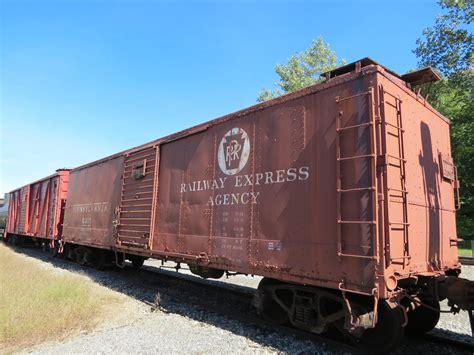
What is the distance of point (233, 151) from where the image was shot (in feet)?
23.0

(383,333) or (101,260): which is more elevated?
(101,260)

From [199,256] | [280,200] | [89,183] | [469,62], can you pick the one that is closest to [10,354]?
[199,256]

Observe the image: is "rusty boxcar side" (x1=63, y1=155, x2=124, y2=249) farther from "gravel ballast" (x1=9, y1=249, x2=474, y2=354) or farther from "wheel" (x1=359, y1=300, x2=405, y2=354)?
"wheel" (x1=359, y1=300, x2=405, y2=354)

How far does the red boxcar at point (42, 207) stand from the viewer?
53.2ft

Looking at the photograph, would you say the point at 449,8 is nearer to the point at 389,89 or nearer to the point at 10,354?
the point at 389,89

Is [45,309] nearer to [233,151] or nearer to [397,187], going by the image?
[233,151]

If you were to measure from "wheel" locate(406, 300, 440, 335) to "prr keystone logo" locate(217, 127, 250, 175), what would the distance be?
3.77 m

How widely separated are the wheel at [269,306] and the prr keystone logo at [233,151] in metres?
2.02

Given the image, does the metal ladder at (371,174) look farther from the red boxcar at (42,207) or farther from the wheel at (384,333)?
the red boxcar at (42,207)

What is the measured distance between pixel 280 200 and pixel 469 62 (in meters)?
20.2

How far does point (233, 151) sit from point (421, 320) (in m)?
4.25

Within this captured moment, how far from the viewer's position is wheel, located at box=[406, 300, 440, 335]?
19.8 ft

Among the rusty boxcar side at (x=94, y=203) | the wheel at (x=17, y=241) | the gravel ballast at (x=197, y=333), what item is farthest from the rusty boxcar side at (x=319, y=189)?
the wheel at (x=17, y=241)

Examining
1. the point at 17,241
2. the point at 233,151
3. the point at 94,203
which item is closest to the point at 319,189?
the point at 233,151
